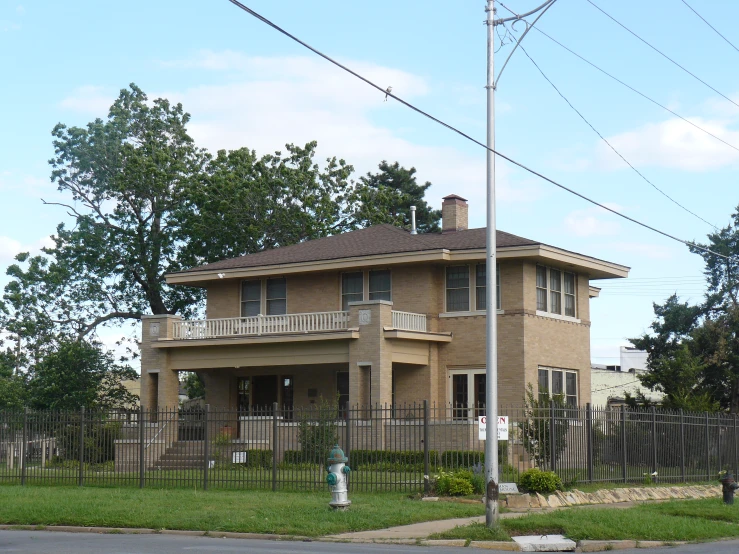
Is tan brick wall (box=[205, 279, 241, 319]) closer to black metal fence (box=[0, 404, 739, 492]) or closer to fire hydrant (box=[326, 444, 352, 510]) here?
black metal fence (box=[0, 404, 739, 492])

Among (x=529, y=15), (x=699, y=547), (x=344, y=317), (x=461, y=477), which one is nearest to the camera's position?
(x=699, y=547)

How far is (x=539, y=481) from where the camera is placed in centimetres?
2216

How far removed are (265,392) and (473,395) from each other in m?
Answer: 8.69

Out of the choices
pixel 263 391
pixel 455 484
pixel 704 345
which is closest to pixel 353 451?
pixel 455 484

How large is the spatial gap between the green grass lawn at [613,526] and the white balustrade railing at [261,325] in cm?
1660

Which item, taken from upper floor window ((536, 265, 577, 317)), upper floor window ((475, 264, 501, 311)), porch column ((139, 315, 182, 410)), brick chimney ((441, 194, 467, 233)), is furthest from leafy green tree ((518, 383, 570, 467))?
porch column ((139, 315, 182, 410))

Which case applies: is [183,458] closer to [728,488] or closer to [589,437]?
[589,437]

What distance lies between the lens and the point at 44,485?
27234mm

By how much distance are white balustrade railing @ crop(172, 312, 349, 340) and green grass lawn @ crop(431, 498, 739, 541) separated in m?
16.6

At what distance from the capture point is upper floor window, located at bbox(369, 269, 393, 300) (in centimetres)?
3753

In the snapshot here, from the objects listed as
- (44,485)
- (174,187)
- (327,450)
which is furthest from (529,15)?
(174,187)

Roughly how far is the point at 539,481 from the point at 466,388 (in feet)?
45.5

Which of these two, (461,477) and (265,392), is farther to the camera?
(265,392)

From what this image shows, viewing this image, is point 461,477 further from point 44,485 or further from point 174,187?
point 174,187
